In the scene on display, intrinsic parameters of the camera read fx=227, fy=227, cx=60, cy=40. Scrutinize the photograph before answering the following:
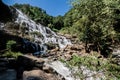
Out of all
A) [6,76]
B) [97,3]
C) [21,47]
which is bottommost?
[6,76]

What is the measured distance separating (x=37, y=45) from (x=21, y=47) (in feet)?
10.8

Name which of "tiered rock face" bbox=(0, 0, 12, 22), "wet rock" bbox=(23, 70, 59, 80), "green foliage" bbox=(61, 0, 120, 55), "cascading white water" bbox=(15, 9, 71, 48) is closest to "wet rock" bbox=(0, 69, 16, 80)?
"wet rock" bbox=(23, 70, 59, 80)

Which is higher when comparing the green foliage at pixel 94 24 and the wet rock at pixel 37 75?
the green foliage at pixel 94 24

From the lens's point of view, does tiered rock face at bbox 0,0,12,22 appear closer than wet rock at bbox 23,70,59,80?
No

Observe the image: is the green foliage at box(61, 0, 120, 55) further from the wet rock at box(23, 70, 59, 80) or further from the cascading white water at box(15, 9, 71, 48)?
the wet rock at box(23, 70, 59, 80)

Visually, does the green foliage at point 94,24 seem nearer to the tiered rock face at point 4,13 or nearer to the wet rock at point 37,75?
the wet rock at point 37,75

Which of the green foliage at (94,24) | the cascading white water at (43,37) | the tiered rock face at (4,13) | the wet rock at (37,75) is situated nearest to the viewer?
the wet rock at (37,75)

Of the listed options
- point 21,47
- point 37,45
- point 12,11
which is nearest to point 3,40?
point 21,47

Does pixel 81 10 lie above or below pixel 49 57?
above

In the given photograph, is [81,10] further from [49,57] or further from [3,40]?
[3,40]

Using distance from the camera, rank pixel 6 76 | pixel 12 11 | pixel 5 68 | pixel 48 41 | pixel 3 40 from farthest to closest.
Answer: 1. pixel 12 11
2. pixel 48 41
3. pixel 3 40
4. pixel 5 68
5. pixel 6 76

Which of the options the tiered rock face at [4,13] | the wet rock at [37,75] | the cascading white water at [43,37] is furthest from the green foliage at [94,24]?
the tiered rock face at [4,13]

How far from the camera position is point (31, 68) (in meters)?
24.0

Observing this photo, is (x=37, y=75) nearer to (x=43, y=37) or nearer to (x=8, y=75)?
(x=8, y=75)
